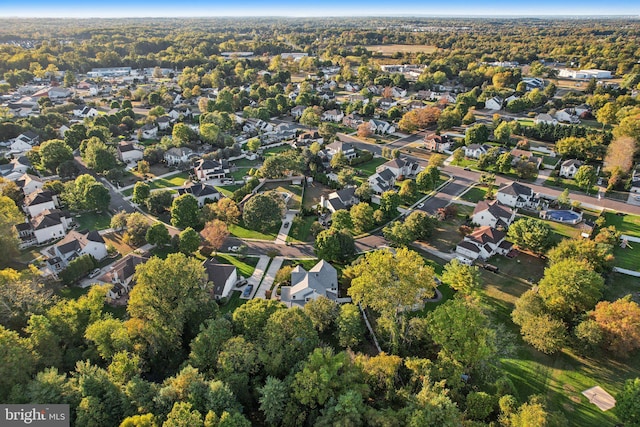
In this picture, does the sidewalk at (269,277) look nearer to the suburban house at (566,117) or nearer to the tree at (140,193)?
the tree at (140,193)

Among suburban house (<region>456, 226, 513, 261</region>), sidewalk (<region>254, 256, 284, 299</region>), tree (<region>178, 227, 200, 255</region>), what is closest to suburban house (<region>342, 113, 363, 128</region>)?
suburban house (<region>456, 226, 513, 261</region>)

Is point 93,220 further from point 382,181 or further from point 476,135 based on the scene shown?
point 476,135

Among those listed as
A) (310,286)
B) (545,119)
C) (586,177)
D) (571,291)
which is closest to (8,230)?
(310,286)

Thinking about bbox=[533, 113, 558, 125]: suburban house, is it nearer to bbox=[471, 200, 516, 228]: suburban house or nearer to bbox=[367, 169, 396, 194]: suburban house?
bbox=[367, 169, 396, 194]: suburban house

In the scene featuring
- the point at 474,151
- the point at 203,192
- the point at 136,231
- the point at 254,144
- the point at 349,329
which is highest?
the point at 254,144

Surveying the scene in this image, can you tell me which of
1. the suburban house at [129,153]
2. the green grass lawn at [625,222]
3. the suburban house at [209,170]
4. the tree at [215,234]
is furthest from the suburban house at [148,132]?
the green grass lawn at [625,222]

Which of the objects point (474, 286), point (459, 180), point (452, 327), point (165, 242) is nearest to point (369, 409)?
point (452, 327)
